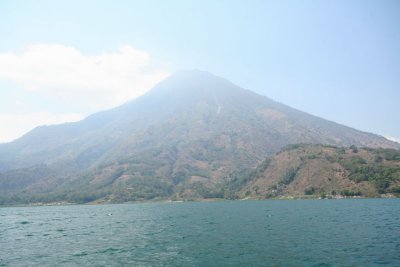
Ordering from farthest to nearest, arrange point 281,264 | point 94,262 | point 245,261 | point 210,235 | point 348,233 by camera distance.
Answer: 1. point 210,235
2. point 348,233
3. point 94,262
4. point 245,261
5. point 281,264

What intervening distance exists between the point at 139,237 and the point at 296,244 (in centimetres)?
4106

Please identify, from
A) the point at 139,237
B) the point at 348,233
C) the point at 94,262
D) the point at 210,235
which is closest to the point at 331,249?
the point at 348,233

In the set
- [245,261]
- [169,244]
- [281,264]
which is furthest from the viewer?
[169,244]

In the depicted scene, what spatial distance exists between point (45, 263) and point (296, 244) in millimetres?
47651

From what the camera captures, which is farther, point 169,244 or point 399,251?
point 169,244

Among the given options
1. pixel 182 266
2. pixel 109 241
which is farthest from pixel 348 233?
pixel 109 241

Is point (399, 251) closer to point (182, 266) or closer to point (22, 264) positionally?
point (182, 266)

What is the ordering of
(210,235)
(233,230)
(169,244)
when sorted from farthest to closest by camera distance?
1. (233,230)
2. (210,235)
3. (169,244)

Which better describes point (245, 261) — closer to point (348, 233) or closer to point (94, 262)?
point (94, 262)

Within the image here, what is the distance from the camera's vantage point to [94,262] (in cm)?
6097

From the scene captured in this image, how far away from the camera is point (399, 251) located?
60.1 metres

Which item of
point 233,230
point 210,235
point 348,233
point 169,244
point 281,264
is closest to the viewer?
point 281,264

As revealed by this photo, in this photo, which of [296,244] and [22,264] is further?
[296,244]

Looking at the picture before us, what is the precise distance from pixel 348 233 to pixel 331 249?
22530 mm
